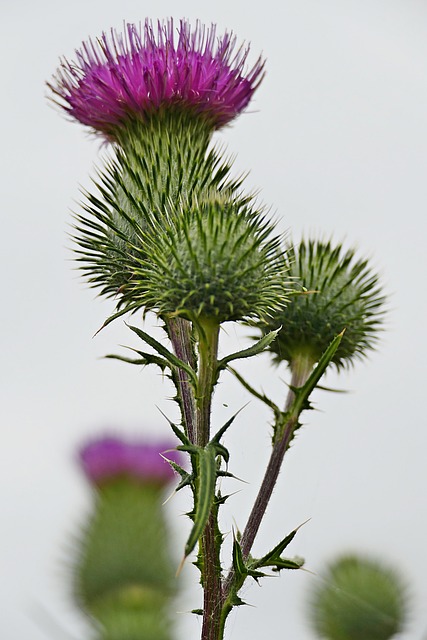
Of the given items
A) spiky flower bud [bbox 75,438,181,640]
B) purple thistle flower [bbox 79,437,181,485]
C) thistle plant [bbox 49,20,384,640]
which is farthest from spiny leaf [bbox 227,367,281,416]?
purple thistle flower [bbox 79,437,181,485]

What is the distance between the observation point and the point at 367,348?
3.96 meters

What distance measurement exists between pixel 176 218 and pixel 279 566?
1.35 m

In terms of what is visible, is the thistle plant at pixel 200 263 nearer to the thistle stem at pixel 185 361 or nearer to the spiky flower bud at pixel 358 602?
the thistle stem at pixel 185 361

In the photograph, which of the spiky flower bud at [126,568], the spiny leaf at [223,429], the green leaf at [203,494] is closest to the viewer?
the green leaf at [203,494]

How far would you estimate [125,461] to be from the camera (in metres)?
9.34

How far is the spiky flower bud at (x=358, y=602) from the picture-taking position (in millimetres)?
8867

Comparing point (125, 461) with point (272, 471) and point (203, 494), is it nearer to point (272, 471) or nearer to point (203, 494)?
point (272, 471)

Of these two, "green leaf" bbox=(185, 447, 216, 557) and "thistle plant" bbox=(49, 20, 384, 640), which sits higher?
"thistle plant" bbox=(49, 20, 384, 640)

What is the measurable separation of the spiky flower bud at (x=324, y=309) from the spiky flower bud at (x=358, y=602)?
5441mm

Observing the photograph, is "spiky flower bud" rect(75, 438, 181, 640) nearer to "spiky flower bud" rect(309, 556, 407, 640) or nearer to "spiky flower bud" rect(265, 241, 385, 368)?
"spiky flower bud" rect(309, 556, 407, 640)

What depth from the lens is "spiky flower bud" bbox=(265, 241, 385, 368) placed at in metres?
3.78

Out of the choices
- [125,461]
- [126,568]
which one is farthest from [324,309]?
[125,461]

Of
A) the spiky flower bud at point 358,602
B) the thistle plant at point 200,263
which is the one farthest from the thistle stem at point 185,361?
the spiky flower bud at point 358,602

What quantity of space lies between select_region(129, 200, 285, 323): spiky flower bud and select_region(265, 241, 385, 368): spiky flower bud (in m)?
0.47
